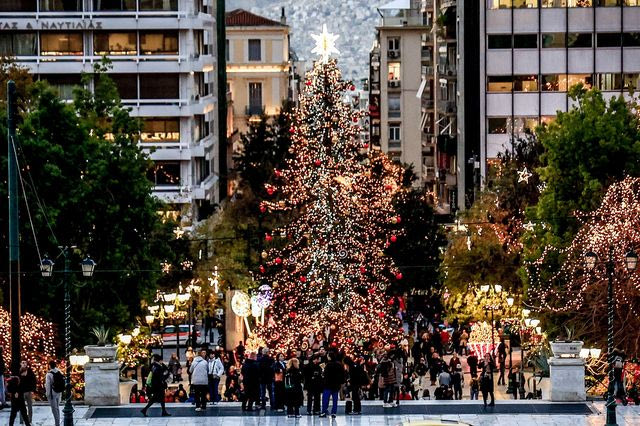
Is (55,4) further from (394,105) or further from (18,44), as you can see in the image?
(394,105)

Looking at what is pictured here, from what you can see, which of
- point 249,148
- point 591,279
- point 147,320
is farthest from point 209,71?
point 591,279

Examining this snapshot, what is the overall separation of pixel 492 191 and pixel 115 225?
23171mm

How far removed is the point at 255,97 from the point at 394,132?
46.2ft

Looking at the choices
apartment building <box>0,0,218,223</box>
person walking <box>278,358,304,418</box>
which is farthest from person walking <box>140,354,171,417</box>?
apartment building <box>0,0,218,223</box>

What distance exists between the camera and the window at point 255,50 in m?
147

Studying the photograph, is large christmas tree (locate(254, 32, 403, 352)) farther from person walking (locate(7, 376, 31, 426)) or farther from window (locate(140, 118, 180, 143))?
window (locate(140, 118, 180, 143))

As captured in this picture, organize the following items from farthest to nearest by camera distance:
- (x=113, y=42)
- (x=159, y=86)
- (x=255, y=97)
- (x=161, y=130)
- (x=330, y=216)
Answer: (x=255, y=97)
(x=161, y=130)
(x=159, y=86)
(x=113, y=42)
(x=330, y=216)

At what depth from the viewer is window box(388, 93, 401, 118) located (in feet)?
451

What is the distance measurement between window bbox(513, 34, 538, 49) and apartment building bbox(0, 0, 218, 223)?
1550 centimetres

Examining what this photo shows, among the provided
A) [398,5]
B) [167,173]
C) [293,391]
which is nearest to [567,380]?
[293,391]

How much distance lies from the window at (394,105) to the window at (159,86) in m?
53.0

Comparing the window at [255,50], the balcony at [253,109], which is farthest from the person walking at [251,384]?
the window at [255,50]

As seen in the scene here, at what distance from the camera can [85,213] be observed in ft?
179

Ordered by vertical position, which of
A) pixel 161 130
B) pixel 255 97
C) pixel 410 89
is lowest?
pixel 161 130
